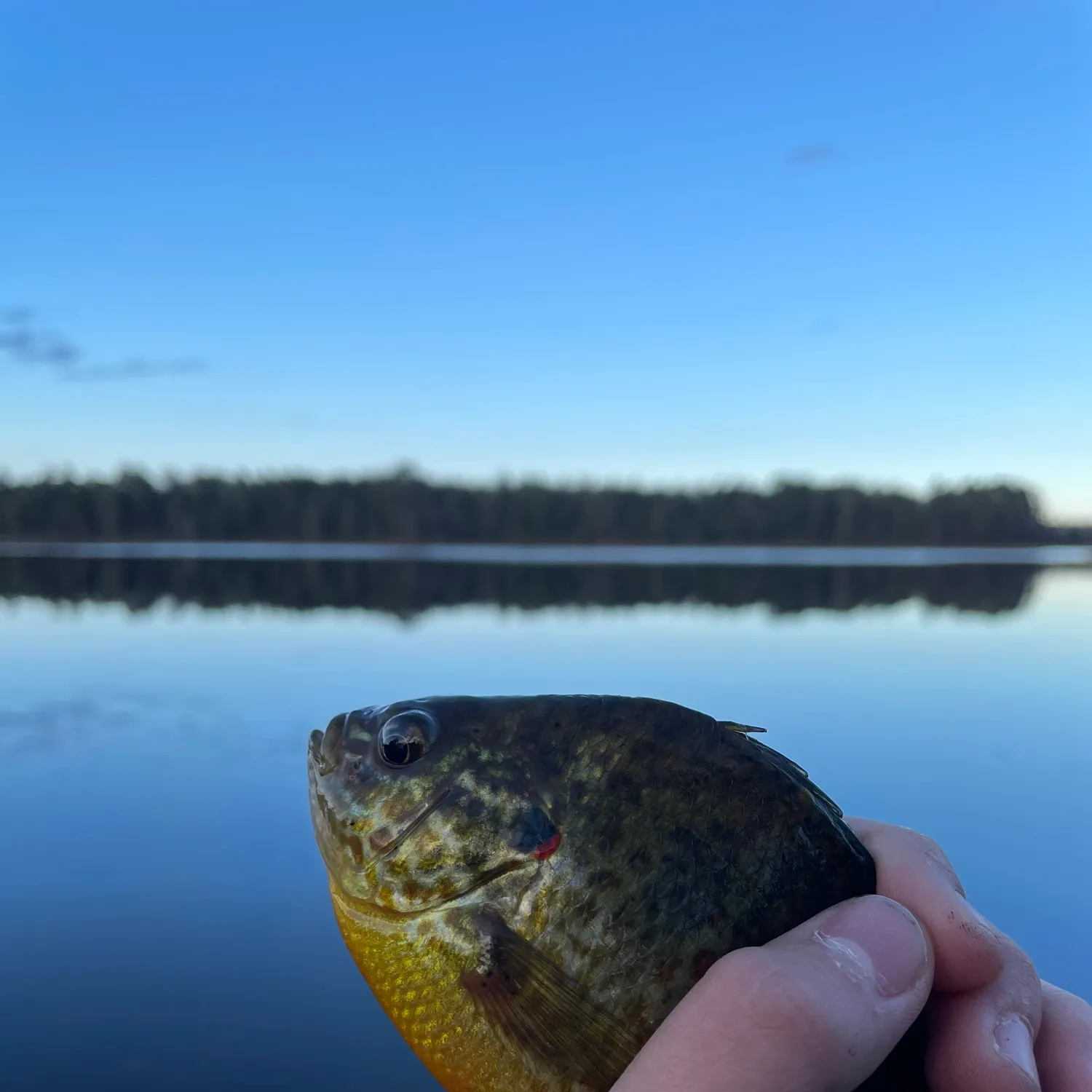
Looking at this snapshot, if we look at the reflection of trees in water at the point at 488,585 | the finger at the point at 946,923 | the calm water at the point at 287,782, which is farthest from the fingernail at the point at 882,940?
the reflection of trees in water at the point at 488,585

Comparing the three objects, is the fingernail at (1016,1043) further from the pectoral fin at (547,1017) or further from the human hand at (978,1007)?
the pectoral fin at (547,1017)

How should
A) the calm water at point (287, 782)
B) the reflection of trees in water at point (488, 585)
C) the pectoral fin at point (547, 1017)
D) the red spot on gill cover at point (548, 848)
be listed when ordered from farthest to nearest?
the reflection of trees in water at point (488, 585)
the calm water at point (287, 782)
the red spot on gill cover at point (548, 848)
the pectoral fin at point (547, 1017)

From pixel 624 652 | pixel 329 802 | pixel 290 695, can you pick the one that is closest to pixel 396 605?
pixel 624 652

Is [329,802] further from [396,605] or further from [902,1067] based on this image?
[396,605]

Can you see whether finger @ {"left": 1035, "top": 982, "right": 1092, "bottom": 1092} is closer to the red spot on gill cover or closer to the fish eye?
the red spot on gill cover

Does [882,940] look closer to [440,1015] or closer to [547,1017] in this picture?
[547,1017]

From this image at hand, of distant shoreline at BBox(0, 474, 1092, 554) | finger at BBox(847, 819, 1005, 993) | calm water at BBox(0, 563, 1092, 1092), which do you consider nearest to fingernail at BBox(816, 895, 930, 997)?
finger at BBox(847, 819, 1005, 993)
